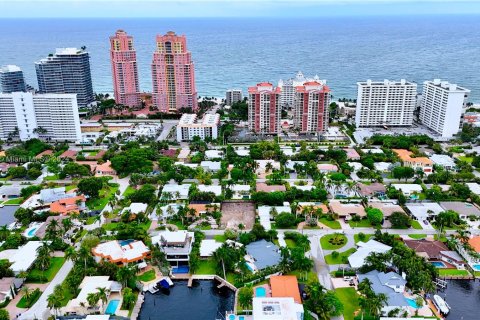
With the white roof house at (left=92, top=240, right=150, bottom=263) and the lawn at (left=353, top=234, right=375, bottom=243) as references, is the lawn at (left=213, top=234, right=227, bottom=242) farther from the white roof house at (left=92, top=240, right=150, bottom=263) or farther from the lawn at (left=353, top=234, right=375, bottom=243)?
the lawn at (left=353, top=234, right=375, bottom=243)

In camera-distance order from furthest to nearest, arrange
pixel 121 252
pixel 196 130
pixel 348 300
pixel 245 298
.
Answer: pixel 196 130, pixel 121 252, pixel 348 300, pixel 245 298

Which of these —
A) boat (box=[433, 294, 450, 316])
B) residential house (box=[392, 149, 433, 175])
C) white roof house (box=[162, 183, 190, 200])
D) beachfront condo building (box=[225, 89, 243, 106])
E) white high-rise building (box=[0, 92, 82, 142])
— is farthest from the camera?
beachfront condo building (box=[225, 89, 243, 106])

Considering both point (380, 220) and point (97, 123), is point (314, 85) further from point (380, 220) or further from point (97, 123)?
point (97, 123)

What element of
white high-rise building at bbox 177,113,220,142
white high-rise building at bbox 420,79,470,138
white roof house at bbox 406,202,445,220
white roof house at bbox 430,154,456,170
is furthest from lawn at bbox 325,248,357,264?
white high-rise building at bbox 420,79,470,138

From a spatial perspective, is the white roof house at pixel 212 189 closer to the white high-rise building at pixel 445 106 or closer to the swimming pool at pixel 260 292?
the swimming pool at pixel 260 292

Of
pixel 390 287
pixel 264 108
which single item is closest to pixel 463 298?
pixel 390 287

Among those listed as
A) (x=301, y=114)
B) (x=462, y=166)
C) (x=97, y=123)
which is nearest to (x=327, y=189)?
(x=462, y=166)

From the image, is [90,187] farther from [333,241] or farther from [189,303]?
[333,241]
